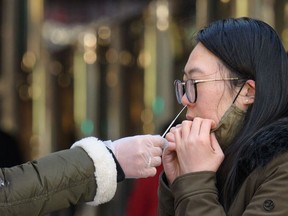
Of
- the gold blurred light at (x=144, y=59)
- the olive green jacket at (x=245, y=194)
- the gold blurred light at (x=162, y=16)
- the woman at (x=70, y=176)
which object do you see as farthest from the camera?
the gold blurred light at (x=144, y=59)

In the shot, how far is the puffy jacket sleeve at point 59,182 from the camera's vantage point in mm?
2893

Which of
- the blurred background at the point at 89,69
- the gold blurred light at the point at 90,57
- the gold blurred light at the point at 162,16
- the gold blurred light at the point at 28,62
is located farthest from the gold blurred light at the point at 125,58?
the gold blurred light at the point at 28,62

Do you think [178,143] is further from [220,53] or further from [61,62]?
[61,62]

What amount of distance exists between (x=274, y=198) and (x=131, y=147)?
0.56m

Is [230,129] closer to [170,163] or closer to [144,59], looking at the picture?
[170,163]

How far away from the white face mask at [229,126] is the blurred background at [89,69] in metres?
4.84

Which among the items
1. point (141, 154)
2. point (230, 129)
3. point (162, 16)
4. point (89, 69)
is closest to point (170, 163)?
point (141, 154)

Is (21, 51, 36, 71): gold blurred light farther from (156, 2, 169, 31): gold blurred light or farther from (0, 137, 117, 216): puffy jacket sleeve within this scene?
(0, 137, 117, 216): puffy jacket sleeve

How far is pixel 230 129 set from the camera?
110 inches

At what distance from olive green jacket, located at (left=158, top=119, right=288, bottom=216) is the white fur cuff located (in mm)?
296

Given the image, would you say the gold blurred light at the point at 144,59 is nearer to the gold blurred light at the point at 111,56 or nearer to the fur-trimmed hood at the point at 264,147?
the gold blurred light at the point at 111,56

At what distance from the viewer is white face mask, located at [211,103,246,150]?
2.78 meters

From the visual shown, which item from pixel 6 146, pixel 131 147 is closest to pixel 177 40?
pixel 6 146

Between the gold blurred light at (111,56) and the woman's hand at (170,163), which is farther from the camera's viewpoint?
the gold blurred light at (111,56)
